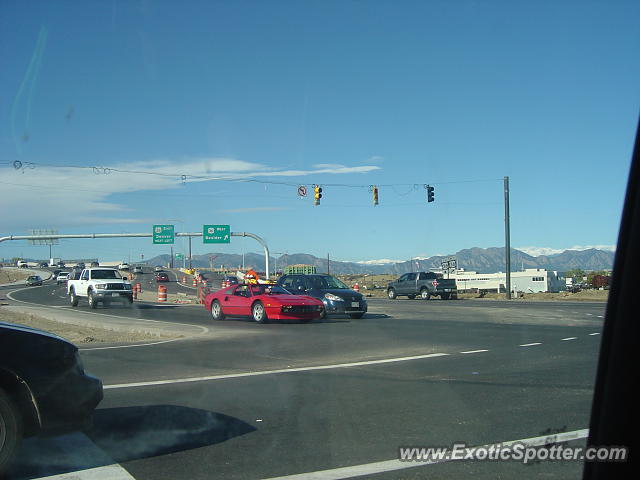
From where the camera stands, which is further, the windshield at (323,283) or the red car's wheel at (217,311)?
the windshield at (323,283)

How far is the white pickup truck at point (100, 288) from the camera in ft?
101

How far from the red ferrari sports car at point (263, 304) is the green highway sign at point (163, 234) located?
29548mm

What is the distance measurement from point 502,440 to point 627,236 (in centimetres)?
411

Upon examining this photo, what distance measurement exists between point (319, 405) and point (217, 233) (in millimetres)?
43707

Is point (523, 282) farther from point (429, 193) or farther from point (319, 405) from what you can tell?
point (319, 405)

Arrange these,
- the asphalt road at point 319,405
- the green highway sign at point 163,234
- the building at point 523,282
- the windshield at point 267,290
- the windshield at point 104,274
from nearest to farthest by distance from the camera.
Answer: the asphalt road at point 319,405, the windshield at point 267,290, the windshield at point 104,274, the green highway sign at point 163,234, the building at point 523,282

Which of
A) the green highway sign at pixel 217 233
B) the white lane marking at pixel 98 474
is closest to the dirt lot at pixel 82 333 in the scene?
the white lane marking at pixel 98 474

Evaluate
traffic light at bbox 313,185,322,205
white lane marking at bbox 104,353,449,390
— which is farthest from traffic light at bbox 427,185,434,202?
white lane marking at bbox 104,353,449,390

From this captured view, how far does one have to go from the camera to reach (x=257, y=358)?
43.3ft

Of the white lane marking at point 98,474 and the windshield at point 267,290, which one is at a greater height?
the windshield at point 267,290

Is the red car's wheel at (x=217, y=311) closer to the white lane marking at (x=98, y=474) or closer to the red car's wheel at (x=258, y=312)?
the red car's wheel at (x=258, y=312)

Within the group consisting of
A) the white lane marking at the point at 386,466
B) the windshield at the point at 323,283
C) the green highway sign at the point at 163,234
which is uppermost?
the green highway sign at the point at 163,234

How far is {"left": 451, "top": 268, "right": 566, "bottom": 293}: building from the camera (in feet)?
194

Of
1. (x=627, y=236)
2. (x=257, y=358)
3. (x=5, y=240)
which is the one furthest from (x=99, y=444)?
(x=5, y=240)
